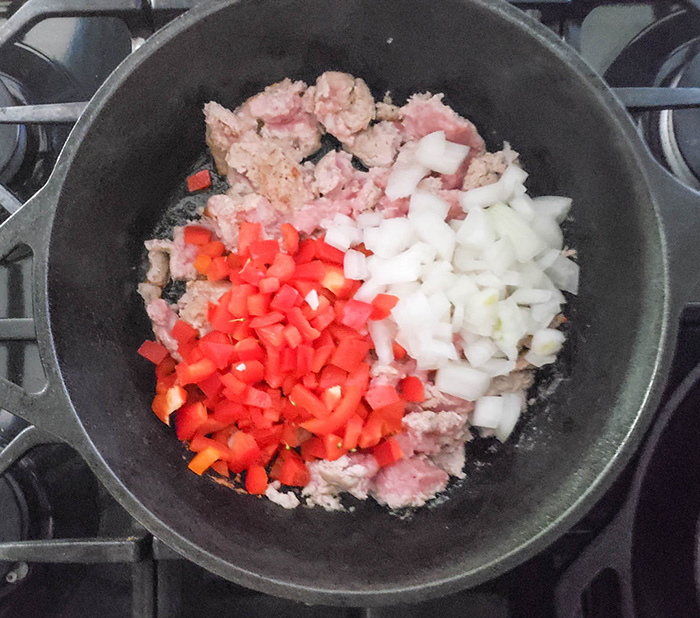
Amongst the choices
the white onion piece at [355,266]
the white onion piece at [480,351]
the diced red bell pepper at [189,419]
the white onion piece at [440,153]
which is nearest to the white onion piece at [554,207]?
the white onion piece at [440,153]

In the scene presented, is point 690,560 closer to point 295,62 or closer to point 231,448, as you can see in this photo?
point 231,448

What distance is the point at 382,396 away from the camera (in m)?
1.39

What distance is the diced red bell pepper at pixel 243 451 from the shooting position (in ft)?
4.69

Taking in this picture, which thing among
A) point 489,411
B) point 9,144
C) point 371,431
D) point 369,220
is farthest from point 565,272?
point 9,144

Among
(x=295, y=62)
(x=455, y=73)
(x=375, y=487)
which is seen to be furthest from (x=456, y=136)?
(x=375, y=487)

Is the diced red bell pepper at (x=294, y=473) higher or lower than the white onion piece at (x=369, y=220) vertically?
lower

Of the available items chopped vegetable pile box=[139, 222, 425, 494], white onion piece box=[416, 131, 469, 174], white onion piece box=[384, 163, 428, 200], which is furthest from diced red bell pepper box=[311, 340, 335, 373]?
white onion piece box=[416, 131, 469, 174]

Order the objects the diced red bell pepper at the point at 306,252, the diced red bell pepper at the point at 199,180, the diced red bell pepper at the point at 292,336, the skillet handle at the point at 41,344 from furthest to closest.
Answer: the diced red bell pepper at the point at 199,180 → the diced red bell pepper at the point at 306,252 → the diced red bell pepper at the point at 292,336 → the skillet handle at the point at 41,344

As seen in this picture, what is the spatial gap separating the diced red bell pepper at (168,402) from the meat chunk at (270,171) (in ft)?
1.77

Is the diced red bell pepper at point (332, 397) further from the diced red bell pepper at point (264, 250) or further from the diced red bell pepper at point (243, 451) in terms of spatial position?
the diced red bell pepper at point (264, 250)

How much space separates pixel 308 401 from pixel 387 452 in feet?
0.79

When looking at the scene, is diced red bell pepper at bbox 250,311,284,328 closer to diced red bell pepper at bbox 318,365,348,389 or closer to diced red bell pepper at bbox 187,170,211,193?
diced red bell pepper at bbox 318,365,348,389

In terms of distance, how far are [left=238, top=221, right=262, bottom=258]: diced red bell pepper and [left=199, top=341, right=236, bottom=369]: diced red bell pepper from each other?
24cm

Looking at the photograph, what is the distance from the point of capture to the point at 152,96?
1358mm
